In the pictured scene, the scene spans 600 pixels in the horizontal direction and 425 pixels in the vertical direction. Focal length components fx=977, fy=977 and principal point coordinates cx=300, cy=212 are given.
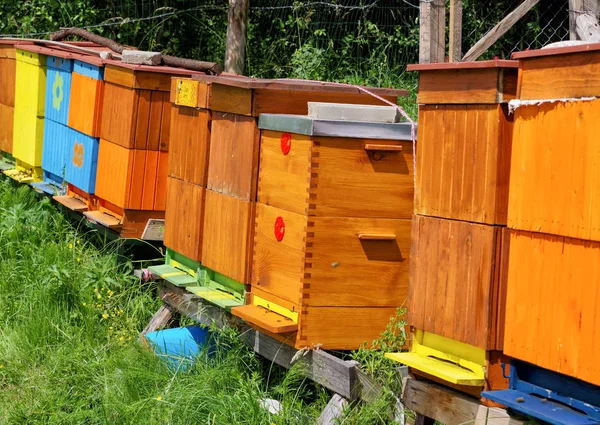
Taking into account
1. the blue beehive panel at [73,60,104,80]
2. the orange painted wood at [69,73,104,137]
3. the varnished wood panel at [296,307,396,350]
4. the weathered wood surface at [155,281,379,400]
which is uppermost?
the blue beehive panel at [73,60,104,80]

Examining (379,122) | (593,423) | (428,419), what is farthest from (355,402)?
(593,423)

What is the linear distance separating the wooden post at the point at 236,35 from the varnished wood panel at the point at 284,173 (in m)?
4.52

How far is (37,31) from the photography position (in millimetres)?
13977

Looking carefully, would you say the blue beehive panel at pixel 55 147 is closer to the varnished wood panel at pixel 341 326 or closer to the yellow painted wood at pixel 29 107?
the yellow painted wood at pixel 29 107

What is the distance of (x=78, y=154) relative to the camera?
8.38 metres

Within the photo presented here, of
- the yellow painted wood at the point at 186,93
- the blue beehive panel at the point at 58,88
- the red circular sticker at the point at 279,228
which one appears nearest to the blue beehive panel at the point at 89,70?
the blue beehive panel at the point at 58,88

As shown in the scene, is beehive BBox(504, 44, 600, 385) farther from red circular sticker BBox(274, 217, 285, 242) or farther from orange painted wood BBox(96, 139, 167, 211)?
orange painted wood BBox(96, 139, 167, 211)

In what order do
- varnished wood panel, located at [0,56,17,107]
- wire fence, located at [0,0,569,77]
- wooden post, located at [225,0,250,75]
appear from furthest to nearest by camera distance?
wire fence, located at [0,0,569,77], varnished wood panel, located at [0,56,17,107], wooden post, located at [225,0,250,75]

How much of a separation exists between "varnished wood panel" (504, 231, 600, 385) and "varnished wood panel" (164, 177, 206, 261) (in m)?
2.82

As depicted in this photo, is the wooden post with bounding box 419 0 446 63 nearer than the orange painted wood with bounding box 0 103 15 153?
Yes

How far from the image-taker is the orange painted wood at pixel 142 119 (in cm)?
729

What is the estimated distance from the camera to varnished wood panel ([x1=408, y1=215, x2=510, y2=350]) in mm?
3916

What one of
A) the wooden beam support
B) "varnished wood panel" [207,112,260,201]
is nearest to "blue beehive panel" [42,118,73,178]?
"varnished wood panel" [207,112,260,201]

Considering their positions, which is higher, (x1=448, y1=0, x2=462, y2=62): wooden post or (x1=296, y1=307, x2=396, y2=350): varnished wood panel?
(x1=448, y1=0, x2=462, y2=62): wooden post
